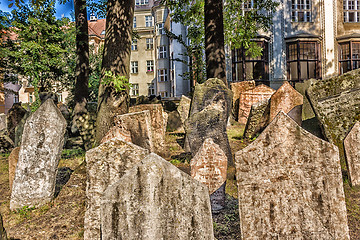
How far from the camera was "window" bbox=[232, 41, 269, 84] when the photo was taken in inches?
856

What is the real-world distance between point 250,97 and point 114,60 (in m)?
6.11

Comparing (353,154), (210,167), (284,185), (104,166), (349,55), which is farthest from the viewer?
(349,55)

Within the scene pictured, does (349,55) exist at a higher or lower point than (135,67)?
lower

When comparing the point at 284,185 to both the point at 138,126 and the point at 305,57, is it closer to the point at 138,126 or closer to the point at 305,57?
the point at 138,126

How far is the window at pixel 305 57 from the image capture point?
22.9m

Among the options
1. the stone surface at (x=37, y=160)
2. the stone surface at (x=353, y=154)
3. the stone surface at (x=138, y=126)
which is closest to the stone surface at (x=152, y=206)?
the stone surface at (x=37, y=160)

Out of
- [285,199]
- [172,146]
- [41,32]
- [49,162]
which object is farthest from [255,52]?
[285,199]

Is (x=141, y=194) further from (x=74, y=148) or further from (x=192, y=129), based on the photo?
(x=74, y=148)

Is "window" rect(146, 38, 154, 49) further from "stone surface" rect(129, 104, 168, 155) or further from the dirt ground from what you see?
the dirt ground

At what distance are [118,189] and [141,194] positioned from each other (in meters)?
0.18

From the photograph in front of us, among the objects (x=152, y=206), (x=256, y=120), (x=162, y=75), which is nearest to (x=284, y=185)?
(x=152, y=206)

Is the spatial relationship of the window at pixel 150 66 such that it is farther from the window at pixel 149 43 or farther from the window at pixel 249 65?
the window at pixel 249 65

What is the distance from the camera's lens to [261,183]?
102 inches

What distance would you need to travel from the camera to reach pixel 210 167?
176 inches
